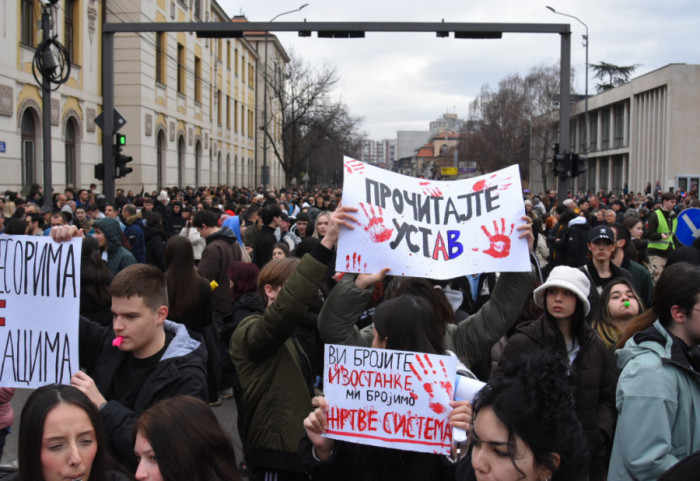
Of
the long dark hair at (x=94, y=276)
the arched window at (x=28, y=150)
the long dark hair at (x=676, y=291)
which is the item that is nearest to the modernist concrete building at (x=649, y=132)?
the arched window at (x=28, y=150)

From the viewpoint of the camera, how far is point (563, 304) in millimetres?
4004

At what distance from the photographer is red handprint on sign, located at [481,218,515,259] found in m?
3.36

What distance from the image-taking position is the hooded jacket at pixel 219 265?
26.2 ft

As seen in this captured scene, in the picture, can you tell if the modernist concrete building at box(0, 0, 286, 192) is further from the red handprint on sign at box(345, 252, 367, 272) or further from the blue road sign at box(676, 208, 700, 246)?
the red handprint on sign at box(345, 252, 367, 272)

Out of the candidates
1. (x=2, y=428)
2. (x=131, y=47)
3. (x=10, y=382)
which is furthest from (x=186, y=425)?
(x=131, y=47)

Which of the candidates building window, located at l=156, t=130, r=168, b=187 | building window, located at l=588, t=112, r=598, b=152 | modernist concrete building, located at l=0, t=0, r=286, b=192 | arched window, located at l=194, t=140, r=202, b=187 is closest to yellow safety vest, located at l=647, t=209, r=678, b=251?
modernist concrete building, located at l=0, t=0, r=286, b=192

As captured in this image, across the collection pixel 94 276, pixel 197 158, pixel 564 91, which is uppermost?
pixel 197 158

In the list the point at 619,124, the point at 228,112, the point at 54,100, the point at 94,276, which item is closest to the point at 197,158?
the point at 228,112

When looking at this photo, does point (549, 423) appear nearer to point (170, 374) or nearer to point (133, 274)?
point (170, 374)

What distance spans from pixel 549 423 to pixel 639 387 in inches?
40.1

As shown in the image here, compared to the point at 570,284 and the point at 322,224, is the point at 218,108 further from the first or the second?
the point at 570,284

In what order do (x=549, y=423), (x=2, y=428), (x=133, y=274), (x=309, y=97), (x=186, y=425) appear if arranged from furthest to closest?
1. (x=309, y=97)
2. (x=2, y=428)
3. (x=133, y=274)
4. (x=186, y=425)
5. (x=549, y=423)

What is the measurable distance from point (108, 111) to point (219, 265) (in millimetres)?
9866

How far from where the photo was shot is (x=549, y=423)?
212cm
